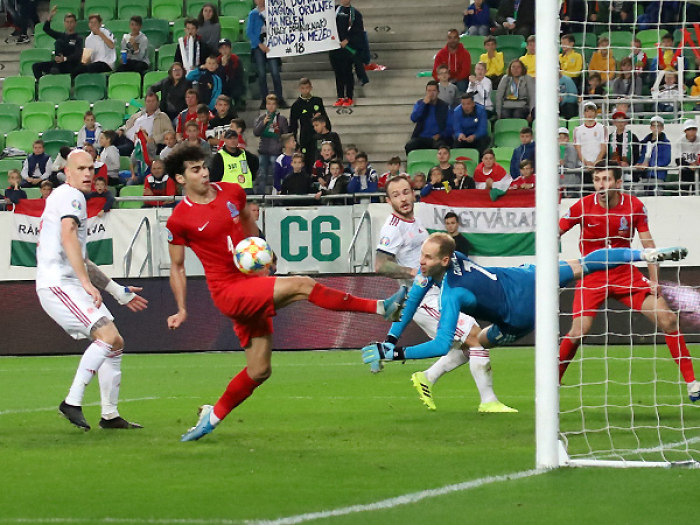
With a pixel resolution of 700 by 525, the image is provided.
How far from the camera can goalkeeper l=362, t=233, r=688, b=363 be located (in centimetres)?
838

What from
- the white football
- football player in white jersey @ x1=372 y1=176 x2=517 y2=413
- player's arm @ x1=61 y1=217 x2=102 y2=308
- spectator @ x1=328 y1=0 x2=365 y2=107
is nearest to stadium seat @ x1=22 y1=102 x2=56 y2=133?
spectator @ x1=328 y1=0 x2=365 y2=107

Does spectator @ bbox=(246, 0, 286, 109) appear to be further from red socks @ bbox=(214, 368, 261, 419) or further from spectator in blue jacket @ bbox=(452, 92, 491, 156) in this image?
red socks @ bbox=(214, 368, 261, 419)

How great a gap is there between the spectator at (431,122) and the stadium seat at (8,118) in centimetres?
836

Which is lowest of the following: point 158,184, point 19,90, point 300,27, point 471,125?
point 158,184

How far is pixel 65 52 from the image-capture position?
83.3 ft

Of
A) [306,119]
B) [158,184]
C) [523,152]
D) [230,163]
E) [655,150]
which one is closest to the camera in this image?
[655,150]

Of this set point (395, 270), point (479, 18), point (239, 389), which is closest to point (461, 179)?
point (479, 18)

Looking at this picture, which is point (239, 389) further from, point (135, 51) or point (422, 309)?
point (135, 51)

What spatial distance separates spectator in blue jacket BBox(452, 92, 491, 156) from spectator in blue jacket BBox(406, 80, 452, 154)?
0.20 m

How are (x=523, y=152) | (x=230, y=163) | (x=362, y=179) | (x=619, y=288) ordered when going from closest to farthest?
(x=619, y=288), (x=230, y=163), (x=523, y=152), (x=362, y=179)

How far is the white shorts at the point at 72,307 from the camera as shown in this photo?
30.8 feet

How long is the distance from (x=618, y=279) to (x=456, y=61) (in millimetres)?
12329

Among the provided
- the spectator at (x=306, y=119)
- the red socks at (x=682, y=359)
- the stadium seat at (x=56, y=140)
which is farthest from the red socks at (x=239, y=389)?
the stadium seat at (x=56, y=140)

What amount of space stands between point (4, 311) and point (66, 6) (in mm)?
11236
